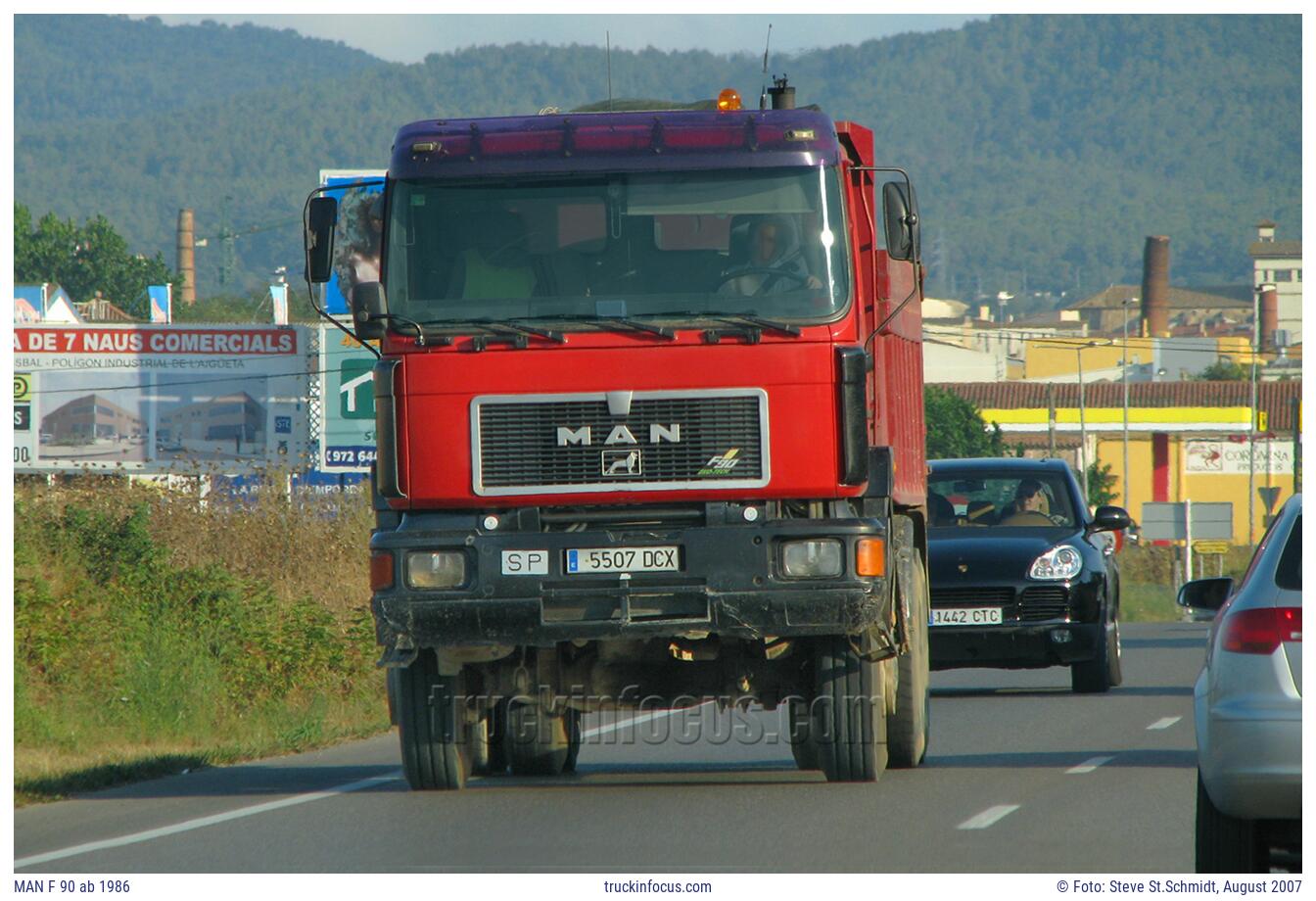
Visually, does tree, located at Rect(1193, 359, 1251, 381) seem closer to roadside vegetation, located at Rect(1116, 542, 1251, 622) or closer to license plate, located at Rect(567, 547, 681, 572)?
roadside vegetation, located at Rect(1116, 542, 1251, 622)

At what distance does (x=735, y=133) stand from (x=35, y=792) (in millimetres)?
5336

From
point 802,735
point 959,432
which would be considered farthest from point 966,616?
point 959,432

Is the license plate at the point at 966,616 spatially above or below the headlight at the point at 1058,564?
below

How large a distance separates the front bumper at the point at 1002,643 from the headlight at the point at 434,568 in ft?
26.2

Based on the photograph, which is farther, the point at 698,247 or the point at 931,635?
the point at 931,635

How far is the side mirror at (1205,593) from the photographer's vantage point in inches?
346

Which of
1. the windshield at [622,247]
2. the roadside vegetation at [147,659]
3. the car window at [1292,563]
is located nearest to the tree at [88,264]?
the roadside vegetation at [147,659]

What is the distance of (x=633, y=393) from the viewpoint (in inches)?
409

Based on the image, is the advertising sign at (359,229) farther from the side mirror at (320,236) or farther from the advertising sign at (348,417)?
the advertising sign at (348,417)

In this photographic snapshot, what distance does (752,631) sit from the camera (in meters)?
10.3

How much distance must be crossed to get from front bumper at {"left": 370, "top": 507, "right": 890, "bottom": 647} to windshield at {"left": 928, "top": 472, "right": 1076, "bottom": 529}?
341 inches

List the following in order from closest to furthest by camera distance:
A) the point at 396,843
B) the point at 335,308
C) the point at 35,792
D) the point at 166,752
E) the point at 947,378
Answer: the point at 396,843, the point at 35,792, the point at 166,752, the point at 335,308, the point at 947,378

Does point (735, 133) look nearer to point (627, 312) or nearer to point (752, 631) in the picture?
point (627, 312)

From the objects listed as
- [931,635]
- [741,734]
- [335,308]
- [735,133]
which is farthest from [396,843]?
[335,308]
